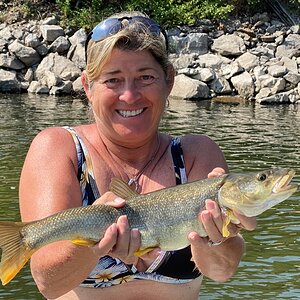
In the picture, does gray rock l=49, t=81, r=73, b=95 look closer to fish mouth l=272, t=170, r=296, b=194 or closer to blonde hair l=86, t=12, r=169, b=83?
blonde hair l=86, t=12, r=169, b=83

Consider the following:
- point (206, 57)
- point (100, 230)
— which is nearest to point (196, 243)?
point (100, 230)

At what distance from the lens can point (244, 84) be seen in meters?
26.8

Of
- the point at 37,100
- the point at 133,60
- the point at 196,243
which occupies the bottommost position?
the point at 37,100

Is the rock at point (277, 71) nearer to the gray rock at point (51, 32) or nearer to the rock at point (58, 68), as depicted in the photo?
the rock at point (58, 68)

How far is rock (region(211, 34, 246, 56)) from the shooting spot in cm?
2886

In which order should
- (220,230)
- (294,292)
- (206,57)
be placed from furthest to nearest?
1. (206,57)
2. (294,292)
3. (220,230)

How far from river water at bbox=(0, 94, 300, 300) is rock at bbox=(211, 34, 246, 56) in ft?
11.8

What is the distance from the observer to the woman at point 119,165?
14.7 feet

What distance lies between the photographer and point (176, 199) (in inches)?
162

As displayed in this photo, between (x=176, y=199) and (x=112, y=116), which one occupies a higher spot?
(x=112, y=116)

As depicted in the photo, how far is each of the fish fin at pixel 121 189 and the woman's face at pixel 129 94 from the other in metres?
0.51

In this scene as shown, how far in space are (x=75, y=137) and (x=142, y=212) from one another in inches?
35.4

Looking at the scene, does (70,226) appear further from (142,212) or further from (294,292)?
(294,292)

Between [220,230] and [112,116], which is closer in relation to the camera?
[220,230]
